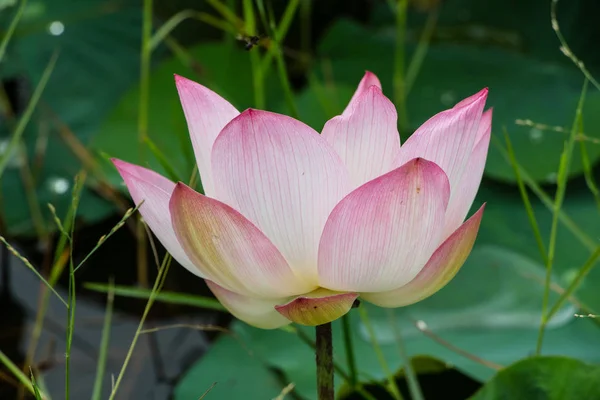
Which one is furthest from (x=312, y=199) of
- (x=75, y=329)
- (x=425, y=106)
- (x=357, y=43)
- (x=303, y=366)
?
(x=357, y=43)

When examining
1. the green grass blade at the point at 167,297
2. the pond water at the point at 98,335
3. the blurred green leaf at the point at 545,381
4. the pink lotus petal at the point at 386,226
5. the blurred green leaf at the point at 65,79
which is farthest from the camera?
the blurred green leaf at the point at 65,79

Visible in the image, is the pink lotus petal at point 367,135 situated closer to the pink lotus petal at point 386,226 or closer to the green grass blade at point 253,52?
the pink lotus petal at point 386,226

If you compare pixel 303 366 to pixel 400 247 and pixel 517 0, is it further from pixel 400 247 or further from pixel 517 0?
pixel 517 0

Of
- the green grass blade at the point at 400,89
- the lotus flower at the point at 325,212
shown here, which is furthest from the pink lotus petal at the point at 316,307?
the green grass blade at the point at 400,89

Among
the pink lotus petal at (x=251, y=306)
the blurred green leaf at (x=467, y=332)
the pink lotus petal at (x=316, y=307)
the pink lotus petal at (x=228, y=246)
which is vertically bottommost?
the blurred green leaf at (x=467, y=332)

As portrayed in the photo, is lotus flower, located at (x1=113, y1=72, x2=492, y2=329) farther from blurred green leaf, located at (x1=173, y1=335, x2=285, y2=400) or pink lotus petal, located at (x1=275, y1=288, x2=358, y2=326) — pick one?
blurred green leaf, located at (x1=173, y1=335, x2=285, y2=400)

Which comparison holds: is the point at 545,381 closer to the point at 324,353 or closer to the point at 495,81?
the point at 324,353

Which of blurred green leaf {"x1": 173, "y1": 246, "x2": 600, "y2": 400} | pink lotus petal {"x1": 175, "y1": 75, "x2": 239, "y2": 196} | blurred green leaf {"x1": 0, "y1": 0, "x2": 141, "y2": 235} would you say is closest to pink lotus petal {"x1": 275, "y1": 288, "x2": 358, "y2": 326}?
pink lotus petal {"x1": 175, "y1": 75, "x2": 239, "y2": 196}
